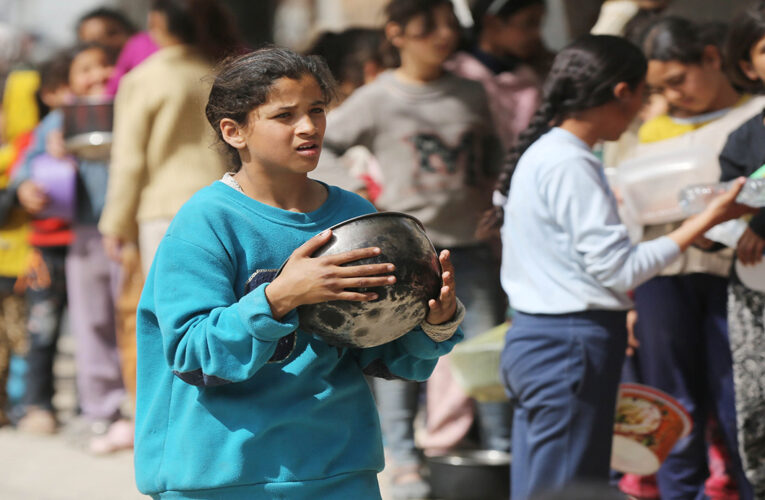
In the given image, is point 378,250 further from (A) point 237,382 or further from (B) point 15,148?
(B) point 15,148

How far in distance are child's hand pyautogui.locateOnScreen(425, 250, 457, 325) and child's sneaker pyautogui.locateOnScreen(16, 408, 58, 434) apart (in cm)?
468

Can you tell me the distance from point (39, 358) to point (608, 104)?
163 inches

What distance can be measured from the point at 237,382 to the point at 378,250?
395 millimetres

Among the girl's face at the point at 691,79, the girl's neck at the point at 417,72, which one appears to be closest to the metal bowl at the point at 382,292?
the girl's face at the point at 691,79

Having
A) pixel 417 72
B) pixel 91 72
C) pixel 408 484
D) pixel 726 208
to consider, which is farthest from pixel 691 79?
pixel 91 72

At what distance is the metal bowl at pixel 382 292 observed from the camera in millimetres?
2068

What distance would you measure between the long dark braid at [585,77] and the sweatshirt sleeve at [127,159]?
6.93 feet

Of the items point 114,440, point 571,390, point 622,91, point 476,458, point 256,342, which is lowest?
point 114,440

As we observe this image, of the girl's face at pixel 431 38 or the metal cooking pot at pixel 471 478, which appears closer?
the metal cooking pot at pixel 471 478

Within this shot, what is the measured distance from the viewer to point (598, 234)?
10.4ft

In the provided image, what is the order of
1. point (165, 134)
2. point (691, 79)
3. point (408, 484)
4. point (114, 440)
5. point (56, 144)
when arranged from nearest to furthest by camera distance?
point (691, 79) < point (408, 484) < point (165, 134) < point (114, 440) < point (56, 144)


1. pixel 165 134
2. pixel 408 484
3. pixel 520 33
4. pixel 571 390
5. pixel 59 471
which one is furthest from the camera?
pixel 59 471

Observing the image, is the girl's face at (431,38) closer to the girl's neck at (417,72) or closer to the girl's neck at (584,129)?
the girl's neck at (417,72)

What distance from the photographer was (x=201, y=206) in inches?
87.7
